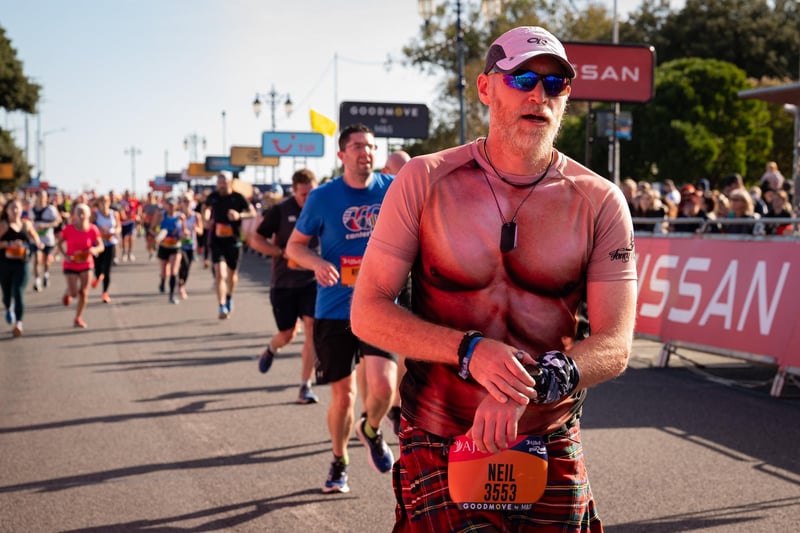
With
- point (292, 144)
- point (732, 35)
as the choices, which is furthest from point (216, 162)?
point (732, 35)

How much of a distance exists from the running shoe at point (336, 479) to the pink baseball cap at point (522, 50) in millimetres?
3932

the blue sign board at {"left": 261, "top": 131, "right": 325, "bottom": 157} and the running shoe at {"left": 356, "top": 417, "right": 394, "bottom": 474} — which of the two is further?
the blue sign board at {"left": 261, "top": 131, "right": 325, "bottom": 157}

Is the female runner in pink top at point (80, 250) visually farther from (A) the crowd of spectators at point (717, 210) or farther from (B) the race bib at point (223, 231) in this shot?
(A) the crowd of spectators at point (717, 210)

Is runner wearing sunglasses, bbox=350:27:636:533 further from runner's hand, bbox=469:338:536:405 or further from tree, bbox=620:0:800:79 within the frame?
tree, bbox=620:0:800:79

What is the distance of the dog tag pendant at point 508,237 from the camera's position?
262 centimetres

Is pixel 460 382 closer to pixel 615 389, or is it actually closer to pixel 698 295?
pixel 615 389

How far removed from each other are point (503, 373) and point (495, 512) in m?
0.52

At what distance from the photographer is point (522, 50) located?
2576 millimetres

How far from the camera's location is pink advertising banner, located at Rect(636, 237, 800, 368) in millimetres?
9492

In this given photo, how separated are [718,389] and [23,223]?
10.3 m

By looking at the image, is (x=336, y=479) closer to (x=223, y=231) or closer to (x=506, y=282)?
(x=506, y=282)

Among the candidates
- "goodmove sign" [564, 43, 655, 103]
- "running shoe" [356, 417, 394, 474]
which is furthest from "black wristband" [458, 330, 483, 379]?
"goodmove sign" [564, 43, 655, 103]

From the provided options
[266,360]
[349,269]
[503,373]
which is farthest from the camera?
[266,360]

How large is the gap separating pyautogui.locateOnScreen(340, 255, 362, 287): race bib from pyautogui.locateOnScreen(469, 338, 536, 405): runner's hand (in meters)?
3.93
